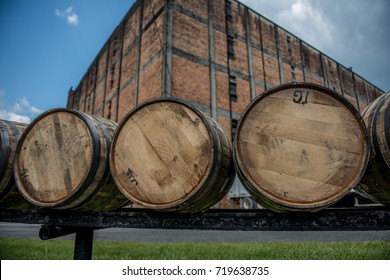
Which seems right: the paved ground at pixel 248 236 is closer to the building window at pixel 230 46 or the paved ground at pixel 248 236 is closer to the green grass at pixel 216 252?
the green grass at pixel 216 252

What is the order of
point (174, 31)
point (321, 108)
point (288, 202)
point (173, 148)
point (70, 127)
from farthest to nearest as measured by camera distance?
1. point (174, 31)
2. point (70, 127)
3. point (173, 148)
4. point (321, 108)
5. point (288, 202)

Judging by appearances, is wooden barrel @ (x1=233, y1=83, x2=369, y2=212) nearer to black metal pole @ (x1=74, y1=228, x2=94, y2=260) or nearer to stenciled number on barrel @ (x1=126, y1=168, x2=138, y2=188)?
stenciled number on barrel @ (x1=126, y1=168, x2=138, y2=188)

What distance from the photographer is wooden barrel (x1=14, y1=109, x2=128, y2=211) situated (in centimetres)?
235

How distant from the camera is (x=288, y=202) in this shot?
1786 millimetres

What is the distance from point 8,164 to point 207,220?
79.9 inches

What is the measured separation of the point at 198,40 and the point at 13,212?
15993 millimetres

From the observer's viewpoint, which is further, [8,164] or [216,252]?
[216,252]

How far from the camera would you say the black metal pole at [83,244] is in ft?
9.35

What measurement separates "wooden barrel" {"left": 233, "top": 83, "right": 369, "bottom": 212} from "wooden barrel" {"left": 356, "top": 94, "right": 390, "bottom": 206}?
0.57ft

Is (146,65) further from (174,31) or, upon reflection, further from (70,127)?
(70,127)

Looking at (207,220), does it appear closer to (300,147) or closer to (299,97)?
(300,147)

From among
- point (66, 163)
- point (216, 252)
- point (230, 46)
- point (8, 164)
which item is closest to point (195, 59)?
point (230, 46)

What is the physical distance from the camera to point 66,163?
243cm
